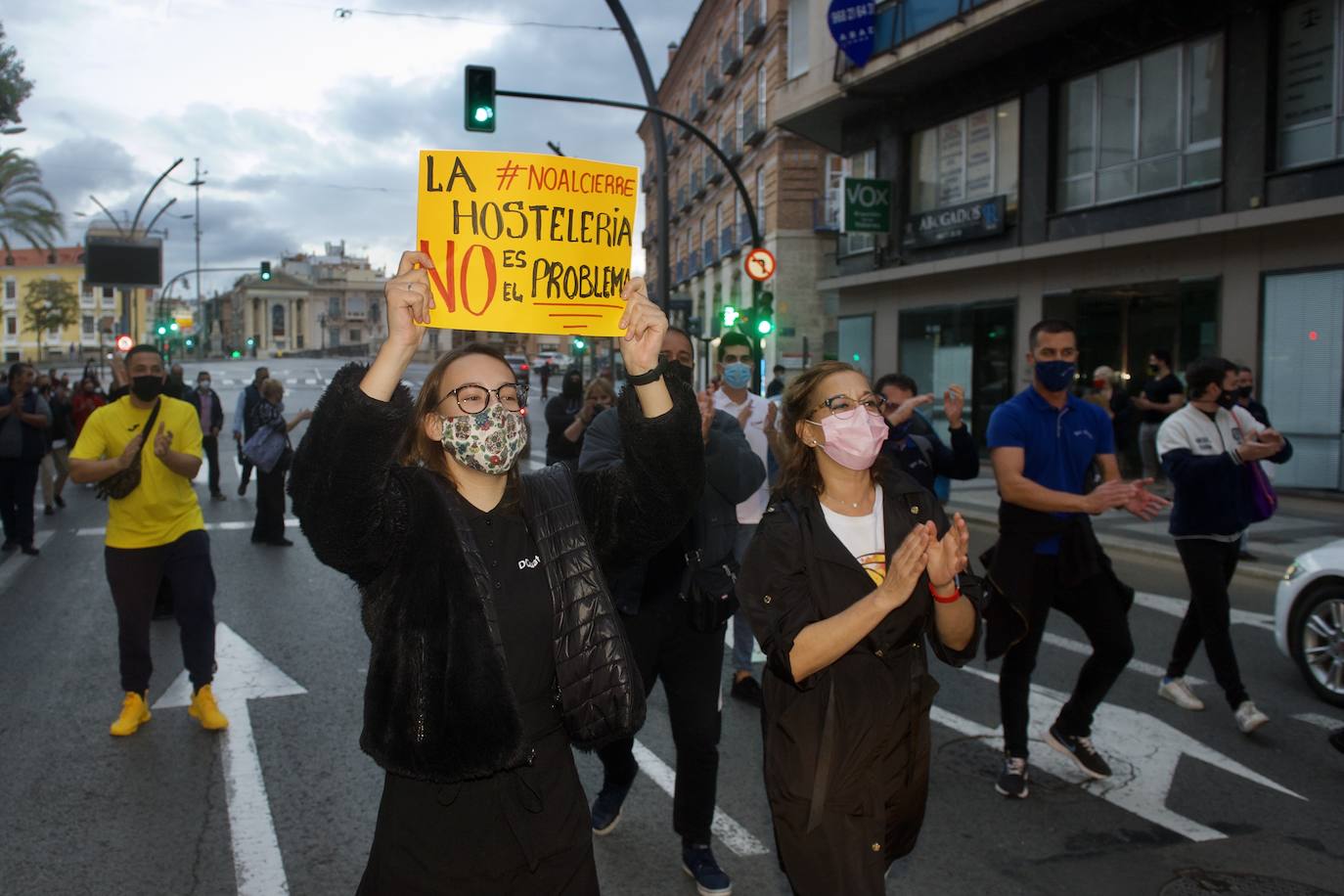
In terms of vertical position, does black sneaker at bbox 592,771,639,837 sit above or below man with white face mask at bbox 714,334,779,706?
below

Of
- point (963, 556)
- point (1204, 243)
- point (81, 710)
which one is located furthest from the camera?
point (1204, 243)

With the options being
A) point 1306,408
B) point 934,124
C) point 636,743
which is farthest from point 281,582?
point 934,124

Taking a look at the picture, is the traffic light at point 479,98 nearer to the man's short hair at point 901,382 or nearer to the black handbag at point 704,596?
the man's short hair at point 901,382

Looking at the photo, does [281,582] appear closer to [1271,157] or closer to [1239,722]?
[1239,722]

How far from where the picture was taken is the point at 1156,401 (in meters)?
14.2

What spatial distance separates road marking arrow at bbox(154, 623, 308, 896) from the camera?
4.22m

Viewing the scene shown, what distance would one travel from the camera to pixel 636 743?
5.73 metres

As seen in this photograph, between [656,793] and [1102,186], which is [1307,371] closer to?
[1102,186]

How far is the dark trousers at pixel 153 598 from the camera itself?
5840mm

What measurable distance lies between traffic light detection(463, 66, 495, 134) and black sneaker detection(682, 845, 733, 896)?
40.9 feet

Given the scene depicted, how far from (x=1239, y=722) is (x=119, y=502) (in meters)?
5.95

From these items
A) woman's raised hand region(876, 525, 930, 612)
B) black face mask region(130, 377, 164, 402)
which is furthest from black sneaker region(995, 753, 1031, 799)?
black face mask region(130, 377, 164, 402)

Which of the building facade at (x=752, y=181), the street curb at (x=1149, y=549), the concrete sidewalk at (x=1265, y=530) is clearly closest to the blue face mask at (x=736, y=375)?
the street curb at (x=1149, y=549)

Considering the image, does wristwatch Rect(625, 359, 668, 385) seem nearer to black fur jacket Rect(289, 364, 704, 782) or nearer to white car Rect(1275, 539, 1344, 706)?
black fur jacket Rect(289, 364, 704, 782)
